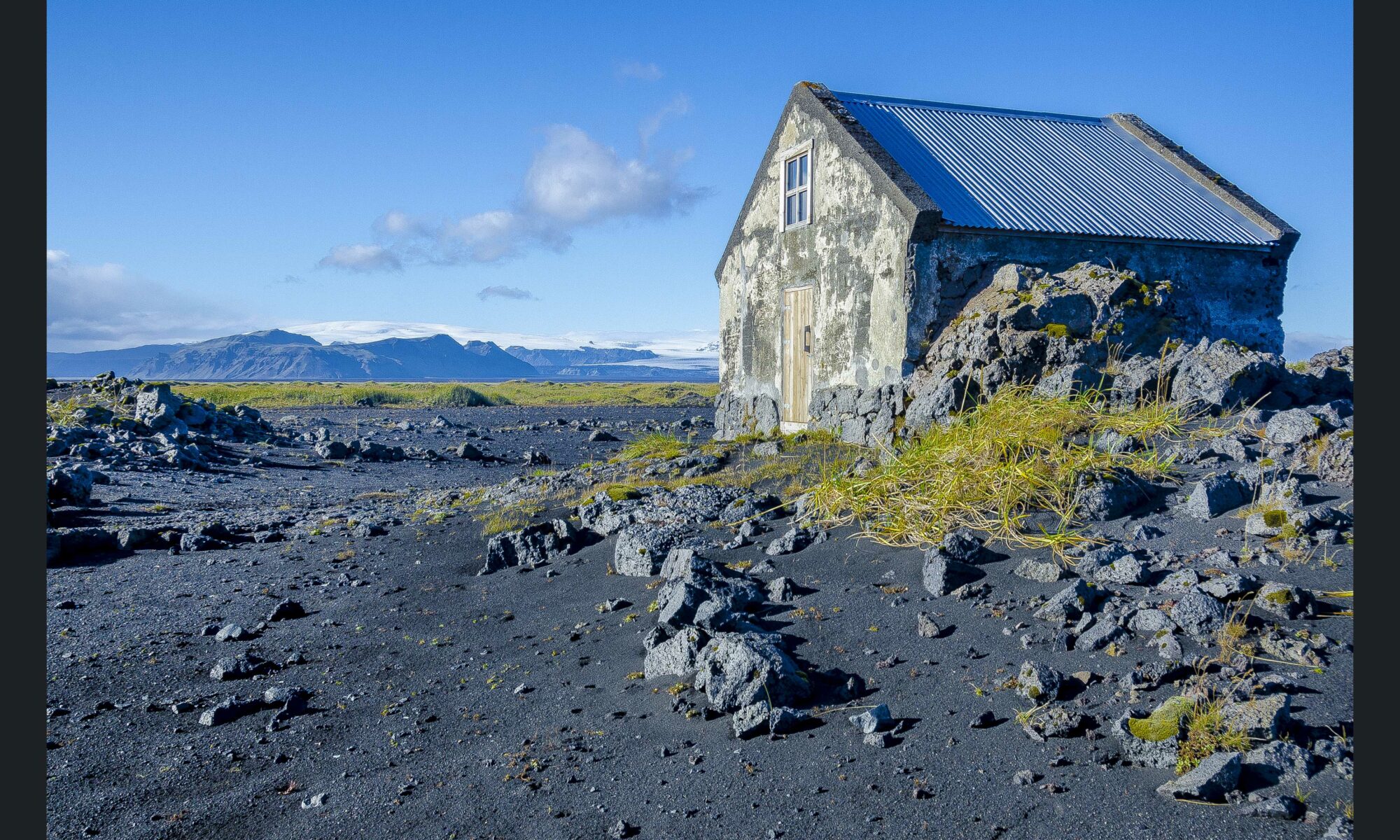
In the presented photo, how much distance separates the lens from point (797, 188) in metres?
16.4

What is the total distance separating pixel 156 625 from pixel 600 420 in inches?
1131

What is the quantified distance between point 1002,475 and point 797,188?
9.98 meters

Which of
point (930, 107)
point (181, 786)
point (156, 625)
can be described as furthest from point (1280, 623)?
point (930, 107)

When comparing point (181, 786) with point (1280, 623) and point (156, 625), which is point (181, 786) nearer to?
point (156, 625)

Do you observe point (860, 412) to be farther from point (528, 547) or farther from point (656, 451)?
point (528, 547)

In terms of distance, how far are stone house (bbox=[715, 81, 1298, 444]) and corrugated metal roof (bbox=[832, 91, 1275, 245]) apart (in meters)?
0.05

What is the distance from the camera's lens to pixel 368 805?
4.49 metres

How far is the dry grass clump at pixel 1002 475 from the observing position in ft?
24.2

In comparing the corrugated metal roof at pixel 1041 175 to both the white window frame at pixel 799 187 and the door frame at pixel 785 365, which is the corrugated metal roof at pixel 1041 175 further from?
the door frame at pixel 785 365

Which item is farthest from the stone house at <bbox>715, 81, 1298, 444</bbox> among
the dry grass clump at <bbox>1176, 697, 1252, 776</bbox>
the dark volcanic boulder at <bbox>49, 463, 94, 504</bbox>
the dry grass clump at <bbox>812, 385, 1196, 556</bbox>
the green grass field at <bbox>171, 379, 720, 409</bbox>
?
the green grass field at <bbox>171, 379, 720, 409</bbox>

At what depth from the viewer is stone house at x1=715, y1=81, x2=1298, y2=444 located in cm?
1232

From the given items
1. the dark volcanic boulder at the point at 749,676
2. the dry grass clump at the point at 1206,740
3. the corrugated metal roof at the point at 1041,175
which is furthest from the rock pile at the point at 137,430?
the dry grass clump at the point at 1206,740

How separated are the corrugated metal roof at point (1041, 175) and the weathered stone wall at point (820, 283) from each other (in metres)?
0.98

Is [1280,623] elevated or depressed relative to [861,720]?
elevated
